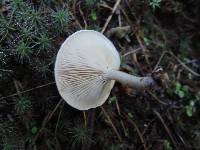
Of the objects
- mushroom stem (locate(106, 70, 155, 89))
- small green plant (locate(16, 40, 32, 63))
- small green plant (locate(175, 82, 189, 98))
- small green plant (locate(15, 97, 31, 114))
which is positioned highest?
small green plant (locate(16, 40, 32, 63))

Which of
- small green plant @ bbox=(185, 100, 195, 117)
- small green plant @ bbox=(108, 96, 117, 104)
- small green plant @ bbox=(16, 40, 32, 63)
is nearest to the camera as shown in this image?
small green plant @ bbox=(16, 40, 32, 63)

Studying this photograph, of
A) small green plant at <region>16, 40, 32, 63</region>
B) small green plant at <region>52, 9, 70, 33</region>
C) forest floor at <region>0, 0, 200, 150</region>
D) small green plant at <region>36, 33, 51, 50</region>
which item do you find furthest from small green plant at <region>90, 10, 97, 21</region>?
small green plant at <region>16, 40, 32, 63</region>

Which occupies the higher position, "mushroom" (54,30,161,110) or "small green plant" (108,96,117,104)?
"mushroom" (54,30,161,110)

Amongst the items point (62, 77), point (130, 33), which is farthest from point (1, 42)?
point (130, 33)

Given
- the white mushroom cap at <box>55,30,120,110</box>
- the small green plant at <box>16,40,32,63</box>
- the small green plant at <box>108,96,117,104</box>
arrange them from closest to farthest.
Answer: the white mushroom cap at <box>55,30,120,110</box> → the small green plant at <box>16,40,32,63</box> → the small green plant at <box>108,96,117,104</box>

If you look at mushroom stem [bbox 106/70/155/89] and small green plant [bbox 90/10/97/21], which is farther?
small green plant [bbox 90/10/97/21]

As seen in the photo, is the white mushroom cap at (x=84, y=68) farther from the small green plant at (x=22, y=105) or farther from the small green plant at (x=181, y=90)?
the small green plant at (x=181, y=90)

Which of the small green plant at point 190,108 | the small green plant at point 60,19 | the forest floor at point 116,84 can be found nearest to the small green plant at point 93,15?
the forest floor at point 116,84

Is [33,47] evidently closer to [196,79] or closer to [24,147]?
[24,147]

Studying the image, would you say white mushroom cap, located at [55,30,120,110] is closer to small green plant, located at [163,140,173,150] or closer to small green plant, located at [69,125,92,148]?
small green plant, located at [69,125,92,148]
